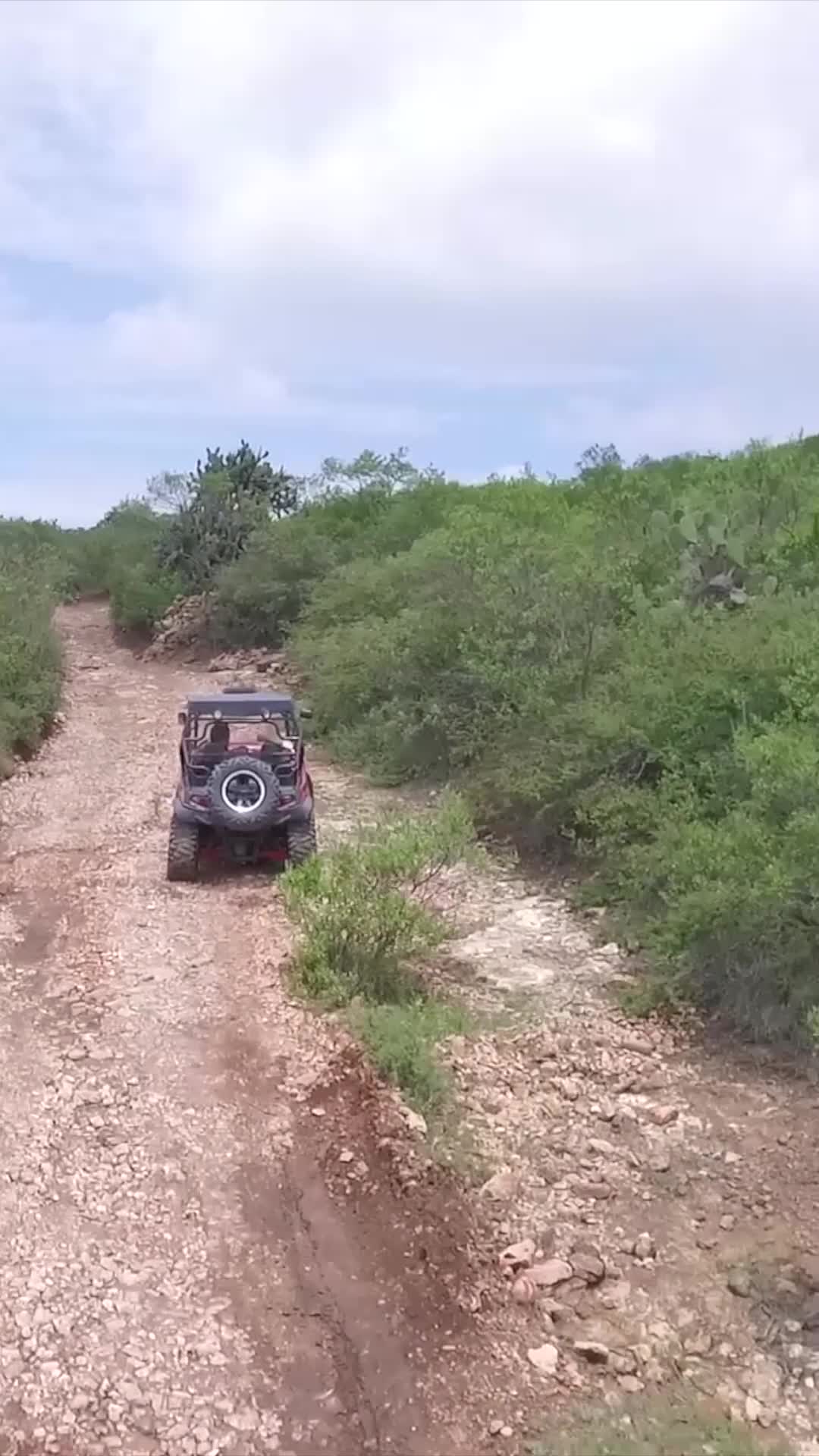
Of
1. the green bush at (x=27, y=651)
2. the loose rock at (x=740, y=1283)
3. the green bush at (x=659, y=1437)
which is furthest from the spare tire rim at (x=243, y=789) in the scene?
the green bush at (x=659, y=1437)

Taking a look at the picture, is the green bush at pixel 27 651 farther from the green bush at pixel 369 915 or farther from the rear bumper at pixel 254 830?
the green bush at pixel 369 915

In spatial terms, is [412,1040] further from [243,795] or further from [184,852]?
[184,852]

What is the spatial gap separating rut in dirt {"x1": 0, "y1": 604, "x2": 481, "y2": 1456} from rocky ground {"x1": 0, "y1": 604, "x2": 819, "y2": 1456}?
2cm

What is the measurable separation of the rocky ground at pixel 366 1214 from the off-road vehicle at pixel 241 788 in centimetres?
124

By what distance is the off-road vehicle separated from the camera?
11180mm

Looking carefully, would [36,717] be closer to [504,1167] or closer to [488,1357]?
[504,1167]

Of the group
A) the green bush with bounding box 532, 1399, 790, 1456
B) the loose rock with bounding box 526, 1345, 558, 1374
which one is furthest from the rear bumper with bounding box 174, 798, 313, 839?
the green bush with bounding box 532, 1399, 790, 1456

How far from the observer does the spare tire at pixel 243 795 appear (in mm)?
11141

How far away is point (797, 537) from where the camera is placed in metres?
15.0

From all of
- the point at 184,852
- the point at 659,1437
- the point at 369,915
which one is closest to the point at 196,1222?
the point at 659,1437

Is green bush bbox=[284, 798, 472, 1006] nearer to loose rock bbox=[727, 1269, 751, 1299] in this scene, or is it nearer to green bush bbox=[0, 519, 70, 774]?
loose rock bbox=[727, 1269, 751, 1299]

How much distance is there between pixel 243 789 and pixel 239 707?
129cm

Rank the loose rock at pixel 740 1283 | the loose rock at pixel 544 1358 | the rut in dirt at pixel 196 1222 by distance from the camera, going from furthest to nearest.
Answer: the loose rock at pixel 740 1283 → the loose rock at pixel 544 1358 → the rut in dirt at pixel 196 1222

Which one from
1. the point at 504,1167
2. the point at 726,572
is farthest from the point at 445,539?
the point at 504,1167
